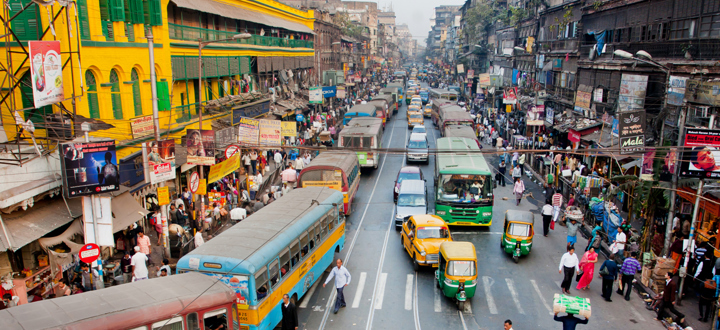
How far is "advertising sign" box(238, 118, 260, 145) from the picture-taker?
20.3m

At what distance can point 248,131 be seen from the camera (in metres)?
20.7

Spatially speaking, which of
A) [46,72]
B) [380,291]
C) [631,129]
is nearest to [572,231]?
[631,129]

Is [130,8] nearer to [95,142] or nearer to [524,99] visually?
[95,142]

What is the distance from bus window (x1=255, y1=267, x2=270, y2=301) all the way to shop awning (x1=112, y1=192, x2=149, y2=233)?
629cm

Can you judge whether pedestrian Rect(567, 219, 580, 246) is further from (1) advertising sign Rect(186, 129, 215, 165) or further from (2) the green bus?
(1) advertising sign Rect(186, 129, 215, 165)

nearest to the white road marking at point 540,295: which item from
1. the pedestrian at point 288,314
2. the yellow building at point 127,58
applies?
the pedestrian at point 288,314

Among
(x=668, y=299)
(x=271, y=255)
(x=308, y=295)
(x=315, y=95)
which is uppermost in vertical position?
(x=315, y=95)

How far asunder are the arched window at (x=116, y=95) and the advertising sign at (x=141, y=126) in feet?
1.79

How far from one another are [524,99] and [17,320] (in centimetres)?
4311

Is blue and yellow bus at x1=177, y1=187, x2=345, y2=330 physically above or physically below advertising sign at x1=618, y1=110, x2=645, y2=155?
below

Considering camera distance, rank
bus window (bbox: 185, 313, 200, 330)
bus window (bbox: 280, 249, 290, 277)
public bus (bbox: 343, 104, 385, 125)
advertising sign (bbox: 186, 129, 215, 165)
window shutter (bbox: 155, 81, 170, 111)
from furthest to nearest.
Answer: public bus (bbox: 343, 104, 385, 125) < window shutter (bbox: 155, 81, 170, 111) < advertising sign (bbox: 186, 129, 215, 165) < bus window (bbox: 280, 249, 290, 277) < bus window (bbox: 185, 313, 200, 330)

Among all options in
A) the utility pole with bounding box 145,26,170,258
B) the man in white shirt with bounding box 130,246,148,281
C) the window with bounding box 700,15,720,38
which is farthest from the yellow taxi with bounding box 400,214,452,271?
the window with bounding box 700,15,720,38

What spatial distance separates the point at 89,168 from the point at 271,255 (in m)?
6.06

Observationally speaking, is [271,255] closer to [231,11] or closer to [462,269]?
[462,269]
